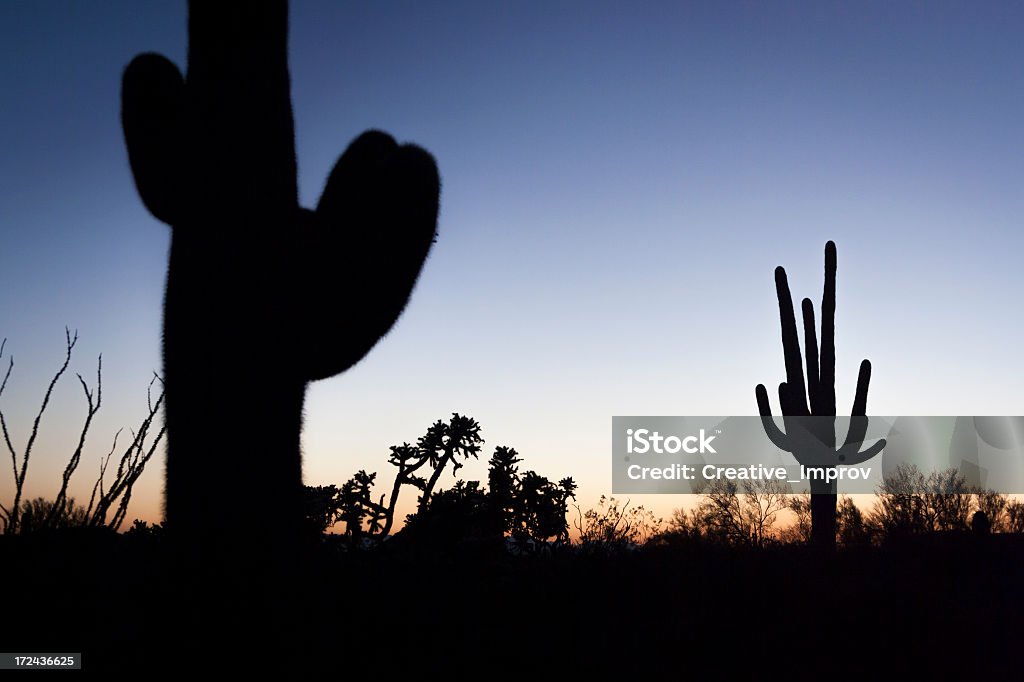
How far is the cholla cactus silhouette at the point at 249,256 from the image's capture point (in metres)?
4.37

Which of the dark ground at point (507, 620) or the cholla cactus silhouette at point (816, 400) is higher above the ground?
the cholla cactus silhouette at point (816, 400)

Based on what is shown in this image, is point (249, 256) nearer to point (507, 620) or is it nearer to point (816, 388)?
point (507, 620)

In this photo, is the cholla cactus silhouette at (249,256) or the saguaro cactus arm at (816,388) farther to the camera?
the saguaro cactus arm at (816,388)

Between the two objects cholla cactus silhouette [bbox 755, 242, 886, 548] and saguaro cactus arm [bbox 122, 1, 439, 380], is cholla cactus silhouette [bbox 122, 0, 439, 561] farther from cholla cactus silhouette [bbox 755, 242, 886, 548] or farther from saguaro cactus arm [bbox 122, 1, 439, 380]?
cholla cactus silhouette [bbox 755, 242, 886, 548]

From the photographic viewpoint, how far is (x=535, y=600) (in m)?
4.42

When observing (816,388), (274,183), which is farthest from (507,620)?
(816,388)

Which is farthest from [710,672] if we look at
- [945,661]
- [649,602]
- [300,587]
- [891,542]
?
[891,542]

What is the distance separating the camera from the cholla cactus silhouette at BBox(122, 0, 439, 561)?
4.37 m

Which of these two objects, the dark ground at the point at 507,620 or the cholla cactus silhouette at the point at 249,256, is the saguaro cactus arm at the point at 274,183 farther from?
the dark ground at the point at 507,620

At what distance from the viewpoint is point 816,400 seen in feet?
45.6

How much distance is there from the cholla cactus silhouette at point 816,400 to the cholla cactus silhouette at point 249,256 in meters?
10.2

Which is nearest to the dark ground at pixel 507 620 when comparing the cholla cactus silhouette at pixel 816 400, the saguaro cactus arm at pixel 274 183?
the saguaro cactus arm at pixel 274 183

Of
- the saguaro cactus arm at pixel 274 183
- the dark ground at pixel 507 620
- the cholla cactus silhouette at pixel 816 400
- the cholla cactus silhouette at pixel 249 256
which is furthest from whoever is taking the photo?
the cholla cactus silhouette at pixel 816 400

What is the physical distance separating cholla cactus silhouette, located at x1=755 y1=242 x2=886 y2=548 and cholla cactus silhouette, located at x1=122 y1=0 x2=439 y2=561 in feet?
33.4
